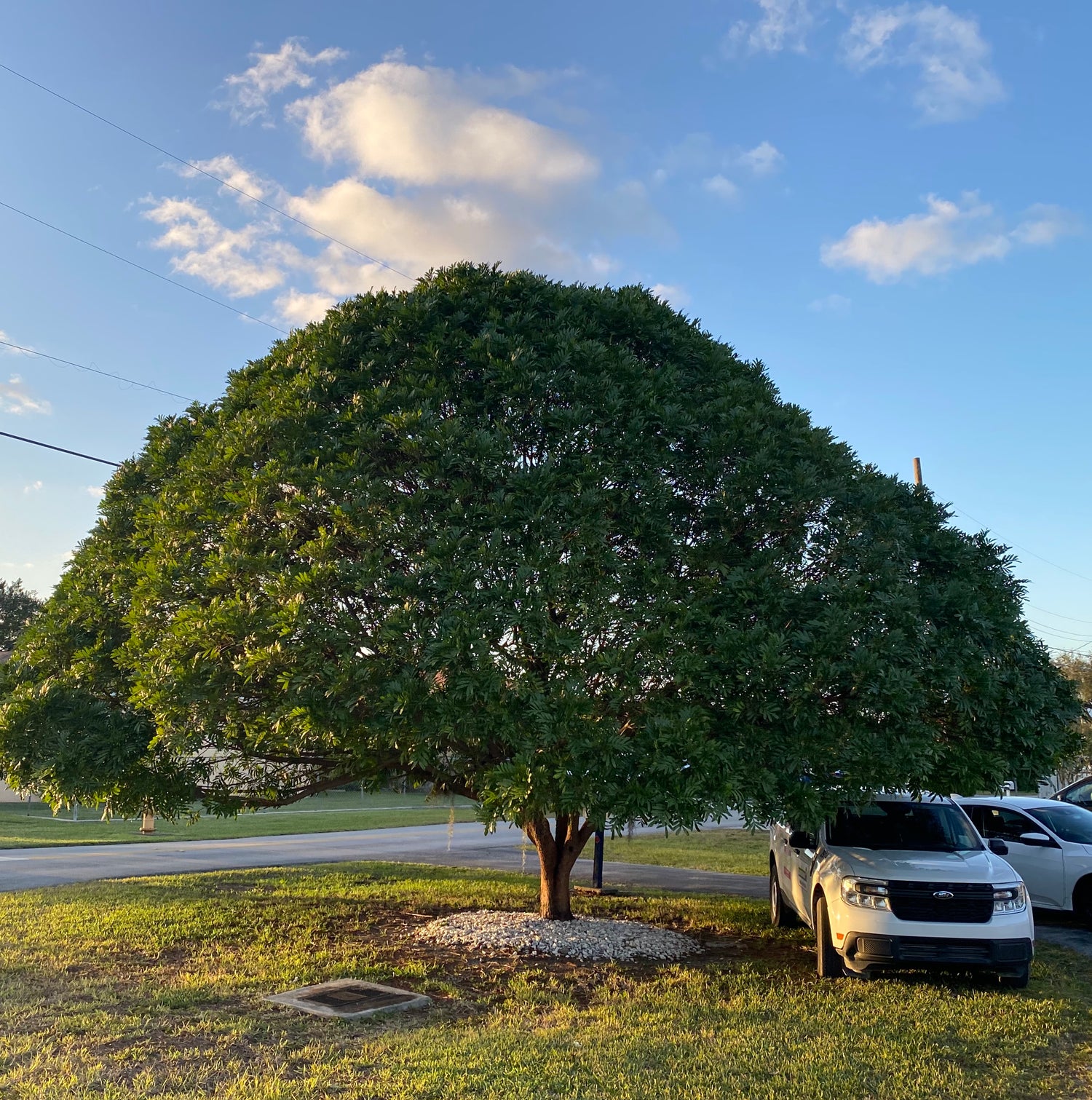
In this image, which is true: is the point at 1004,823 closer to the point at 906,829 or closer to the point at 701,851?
the point at 906,829

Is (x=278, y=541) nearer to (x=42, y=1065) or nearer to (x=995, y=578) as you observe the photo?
(x=42, y=1065)

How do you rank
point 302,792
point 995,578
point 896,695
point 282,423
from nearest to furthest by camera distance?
point 896,695
point 282,423
point 995,578
point 302,792

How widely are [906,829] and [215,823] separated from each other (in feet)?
83.7

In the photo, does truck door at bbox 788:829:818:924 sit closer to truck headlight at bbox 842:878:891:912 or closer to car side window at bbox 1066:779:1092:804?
truck headlight at bbox 842:878:891:912

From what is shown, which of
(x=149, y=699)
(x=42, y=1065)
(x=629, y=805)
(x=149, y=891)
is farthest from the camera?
(x=149, y=891)

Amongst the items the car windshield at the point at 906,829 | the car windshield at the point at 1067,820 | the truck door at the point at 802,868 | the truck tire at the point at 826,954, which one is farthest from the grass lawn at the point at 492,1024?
the car windshield at the point at 1067,820

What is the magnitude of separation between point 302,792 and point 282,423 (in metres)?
4.20

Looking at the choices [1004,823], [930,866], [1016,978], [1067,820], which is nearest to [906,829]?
[930,866]

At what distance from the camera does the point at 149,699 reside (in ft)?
26.2

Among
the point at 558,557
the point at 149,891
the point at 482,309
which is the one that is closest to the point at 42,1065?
the point at 558,557

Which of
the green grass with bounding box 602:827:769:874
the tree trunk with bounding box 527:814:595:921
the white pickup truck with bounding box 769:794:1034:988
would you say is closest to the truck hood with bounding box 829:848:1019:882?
the white pickup truck with bounding box 769:794:1034:988

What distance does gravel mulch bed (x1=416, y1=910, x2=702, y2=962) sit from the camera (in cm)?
976

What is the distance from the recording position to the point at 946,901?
325 inches

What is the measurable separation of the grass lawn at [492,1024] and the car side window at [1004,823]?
8.42ft
